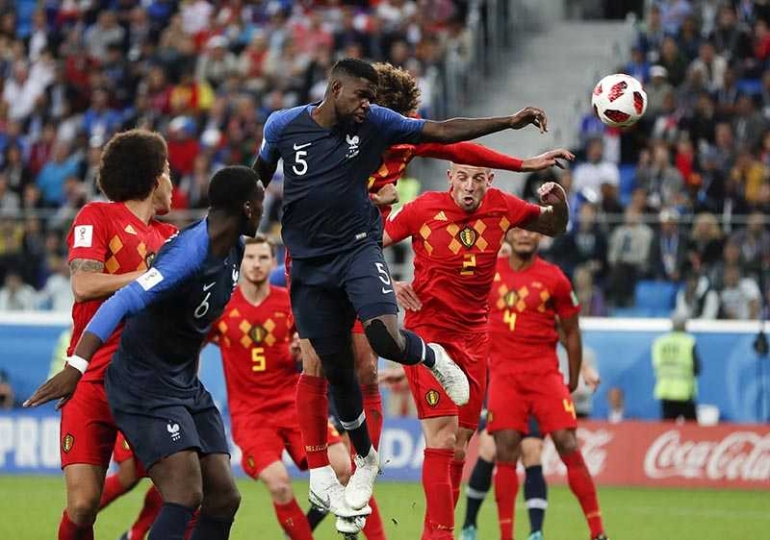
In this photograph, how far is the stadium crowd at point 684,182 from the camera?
18.5 meters

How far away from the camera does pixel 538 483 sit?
39.3 ft

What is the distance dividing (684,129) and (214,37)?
8678mm

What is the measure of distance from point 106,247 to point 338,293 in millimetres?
1406

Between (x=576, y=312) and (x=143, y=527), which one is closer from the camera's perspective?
(x=143, y=527)

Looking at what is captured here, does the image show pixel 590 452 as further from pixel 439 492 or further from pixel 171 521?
pixel 171 521

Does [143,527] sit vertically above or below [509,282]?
below

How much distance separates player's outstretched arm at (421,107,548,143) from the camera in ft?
27.2

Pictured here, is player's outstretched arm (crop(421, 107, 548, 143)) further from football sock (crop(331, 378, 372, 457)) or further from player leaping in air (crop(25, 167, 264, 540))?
football sock (crop(331, 378, 372, 457))

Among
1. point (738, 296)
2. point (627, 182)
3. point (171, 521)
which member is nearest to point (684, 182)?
point (627, 182)

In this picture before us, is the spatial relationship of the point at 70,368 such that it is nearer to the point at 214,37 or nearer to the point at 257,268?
the point at 257,268

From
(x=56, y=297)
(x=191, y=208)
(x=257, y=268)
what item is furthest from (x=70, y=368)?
(x=191, y=208)

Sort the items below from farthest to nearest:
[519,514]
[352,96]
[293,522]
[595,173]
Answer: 1. [595,173]
2. [519,514]
3. [293,522]
4. [352,96]

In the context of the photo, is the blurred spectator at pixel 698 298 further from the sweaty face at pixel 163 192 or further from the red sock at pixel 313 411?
the sweaty face at pixel 163 192

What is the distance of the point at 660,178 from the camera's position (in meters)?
20.0
